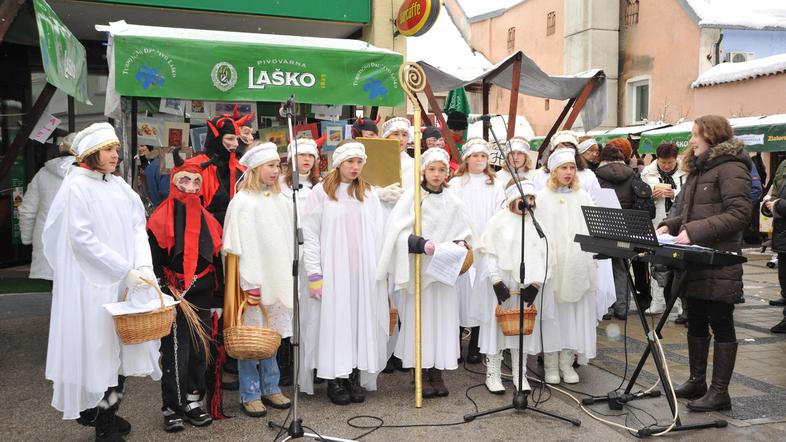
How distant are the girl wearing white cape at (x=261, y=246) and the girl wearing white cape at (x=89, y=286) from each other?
2.60 ft

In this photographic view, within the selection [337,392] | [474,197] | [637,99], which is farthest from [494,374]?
[637,99]

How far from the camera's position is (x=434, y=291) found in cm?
573

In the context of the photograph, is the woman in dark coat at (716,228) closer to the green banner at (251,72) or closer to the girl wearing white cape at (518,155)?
the girl wearing white cape at (518,155)

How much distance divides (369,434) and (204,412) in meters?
1.22

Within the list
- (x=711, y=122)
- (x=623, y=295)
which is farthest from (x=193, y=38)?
(x=623, y=295)

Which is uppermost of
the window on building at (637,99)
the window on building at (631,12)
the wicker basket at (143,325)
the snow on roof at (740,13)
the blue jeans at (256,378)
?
the window on building at (631,12)

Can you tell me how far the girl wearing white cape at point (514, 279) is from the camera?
5.67 meters

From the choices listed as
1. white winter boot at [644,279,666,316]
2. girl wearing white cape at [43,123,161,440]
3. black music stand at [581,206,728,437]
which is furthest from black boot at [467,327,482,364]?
girl wearing white cape at [43,123,161,440]

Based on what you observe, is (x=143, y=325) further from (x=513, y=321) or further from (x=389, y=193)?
(x=513, y=321)

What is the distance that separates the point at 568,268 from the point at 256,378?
268 cm

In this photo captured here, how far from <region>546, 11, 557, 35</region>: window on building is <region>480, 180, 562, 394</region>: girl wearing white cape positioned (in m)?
26.8

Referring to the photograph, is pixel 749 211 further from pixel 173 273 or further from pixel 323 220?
pixel 173 273

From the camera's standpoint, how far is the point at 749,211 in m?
5.01

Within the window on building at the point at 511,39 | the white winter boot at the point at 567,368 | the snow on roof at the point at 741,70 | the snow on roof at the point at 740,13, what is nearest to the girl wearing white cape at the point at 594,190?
the white winter boot at the point at 567,368
